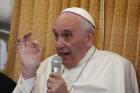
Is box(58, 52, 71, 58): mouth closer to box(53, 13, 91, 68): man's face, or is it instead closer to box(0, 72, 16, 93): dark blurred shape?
box(53, 13, 91, 68): man's face

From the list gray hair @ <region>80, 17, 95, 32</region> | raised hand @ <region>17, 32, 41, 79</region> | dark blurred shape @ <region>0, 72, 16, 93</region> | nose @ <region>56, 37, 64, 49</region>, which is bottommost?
dark blurred shape @ <region>0, 72, 16, 93</region>

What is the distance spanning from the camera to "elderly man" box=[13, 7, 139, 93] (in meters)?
2.35

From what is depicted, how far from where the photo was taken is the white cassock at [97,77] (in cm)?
236

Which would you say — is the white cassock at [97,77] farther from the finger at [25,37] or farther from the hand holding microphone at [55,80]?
the hand holding microphone at [55,80]

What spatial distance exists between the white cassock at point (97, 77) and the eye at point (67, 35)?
0.21 meters

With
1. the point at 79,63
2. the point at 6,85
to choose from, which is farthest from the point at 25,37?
the point at 6,85

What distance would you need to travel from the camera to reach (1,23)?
3.46 m

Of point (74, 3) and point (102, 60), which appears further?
point (74, 3)

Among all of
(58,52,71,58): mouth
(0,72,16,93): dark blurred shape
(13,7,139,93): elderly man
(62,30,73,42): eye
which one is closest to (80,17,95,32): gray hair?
(13,7,139,93): elderly man

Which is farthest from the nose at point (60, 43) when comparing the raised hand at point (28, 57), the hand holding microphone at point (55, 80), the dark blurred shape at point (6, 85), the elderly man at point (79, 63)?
the dark blurred shape at point (6, 85)

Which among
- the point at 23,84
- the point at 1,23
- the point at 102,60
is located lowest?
the point at 23,84

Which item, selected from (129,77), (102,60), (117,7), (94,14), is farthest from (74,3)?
(129,77)

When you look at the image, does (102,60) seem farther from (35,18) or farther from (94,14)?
(35,18)

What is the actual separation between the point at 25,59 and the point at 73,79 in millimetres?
441
